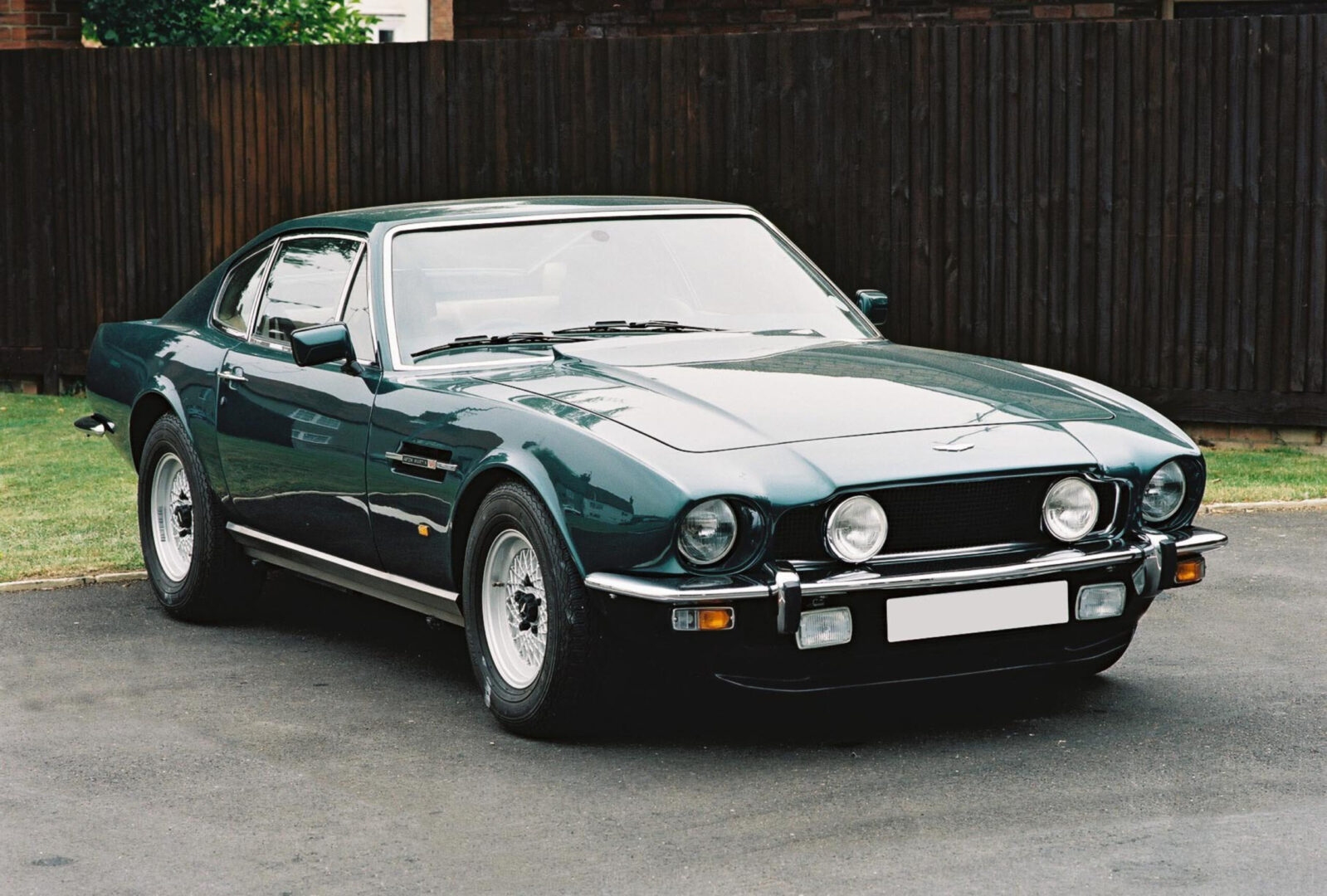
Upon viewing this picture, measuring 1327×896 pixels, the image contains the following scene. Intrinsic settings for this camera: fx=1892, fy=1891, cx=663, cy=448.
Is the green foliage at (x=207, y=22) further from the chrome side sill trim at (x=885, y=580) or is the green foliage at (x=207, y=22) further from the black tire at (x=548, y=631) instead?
the chrome side sill trim at (x=885, y=580)

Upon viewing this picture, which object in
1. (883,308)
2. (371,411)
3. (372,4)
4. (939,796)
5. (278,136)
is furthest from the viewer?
(372,4)

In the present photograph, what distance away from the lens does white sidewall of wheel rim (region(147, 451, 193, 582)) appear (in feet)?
24.4

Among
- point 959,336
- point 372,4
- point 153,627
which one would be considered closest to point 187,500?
point 153,627

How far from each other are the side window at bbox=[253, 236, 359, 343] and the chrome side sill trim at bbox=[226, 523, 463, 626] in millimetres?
743

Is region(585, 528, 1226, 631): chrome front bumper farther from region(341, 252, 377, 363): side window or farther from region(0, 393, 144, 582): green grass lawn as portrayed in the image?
region(0, 393, 144, 582): green grass lawn

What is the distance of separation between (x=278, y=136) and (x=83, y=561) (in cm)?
589

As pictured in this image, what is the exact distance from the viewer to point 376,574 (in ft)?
20.0

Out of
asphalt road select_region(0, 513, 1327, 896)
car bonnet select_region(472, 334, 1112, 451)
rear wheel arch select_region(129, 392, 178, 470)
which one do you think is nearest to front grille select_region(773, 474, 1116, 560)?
car bonnet select_region(472, 334, 1112, 451)

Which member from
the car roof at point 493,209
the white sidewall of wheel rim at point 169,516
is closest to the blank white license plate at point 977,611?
the car roof at point 493,209

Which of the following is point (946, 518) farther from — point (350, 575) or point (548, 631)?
point (350, 575)

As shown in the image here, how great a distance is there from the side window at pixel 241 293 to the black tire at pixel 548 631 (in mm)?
2151

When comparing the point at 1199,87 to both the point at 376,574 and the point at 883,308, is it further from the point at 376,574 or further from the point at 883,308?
the point at 376,574

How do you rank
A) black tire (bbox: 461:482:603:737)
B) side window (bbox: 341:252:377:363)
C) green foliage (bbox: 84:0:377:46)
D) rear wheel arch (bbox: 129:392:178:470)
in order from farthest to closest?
1. green foliage (bbox: 84:0:377:46)
2. rear wheel arch (bbox: 129:392:178:470)
3. side window (bbox: 341:252:377:363)
4. black tire (bbox: 461:482:603:737)

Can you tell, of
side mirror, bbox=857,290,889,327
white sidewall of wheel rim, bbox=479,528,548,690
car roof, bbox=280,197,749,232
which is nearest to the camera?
white sidewall of wheel rim, bbox=479,528,548,690
